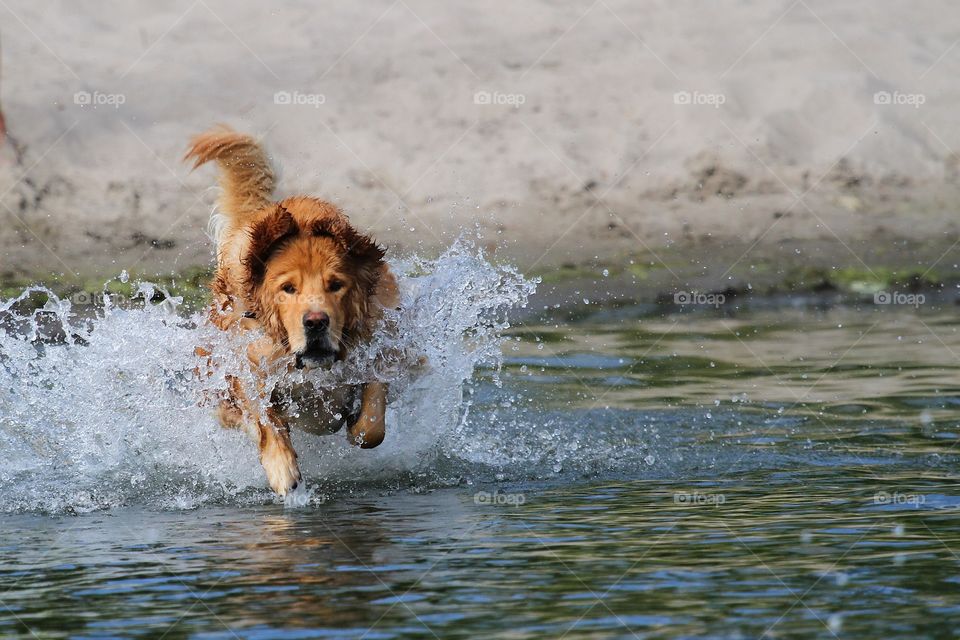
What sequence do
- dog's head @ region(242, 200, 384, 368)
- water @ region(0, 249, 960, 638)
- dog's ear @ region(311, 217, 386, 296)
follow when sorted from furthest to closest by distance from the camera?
dog's ear @ region(311, 217, 386, 296) → dog's head @ region(242, 200, 384, 368) → water @ region(0, 249, 960, 638)

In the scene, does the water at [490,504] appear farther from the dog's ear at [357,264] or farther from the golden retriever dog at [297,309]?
the dog's ear at [357,264]

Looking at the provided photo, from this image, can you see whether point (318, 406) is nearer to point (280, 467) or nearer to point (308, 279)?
point (280, 467)

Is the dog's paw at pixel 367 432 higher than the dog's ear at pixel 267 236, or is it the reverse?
the dog's ear at pixel 267 236

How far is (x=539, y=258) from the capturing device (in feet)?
48.8

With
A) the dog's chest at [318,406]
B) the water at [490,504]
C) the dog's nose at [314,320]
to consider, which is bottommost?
the water at [490,504]

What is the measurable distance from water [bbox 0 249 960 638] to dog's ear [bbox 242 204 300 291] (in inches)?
39.7

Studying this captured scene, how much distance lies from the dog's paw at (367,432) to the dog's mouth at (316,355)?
1.41 ft

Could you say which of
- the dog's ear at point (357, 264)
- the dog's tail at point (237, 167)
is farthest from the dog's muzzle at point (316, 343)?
the dog's tail at point (237, 167)

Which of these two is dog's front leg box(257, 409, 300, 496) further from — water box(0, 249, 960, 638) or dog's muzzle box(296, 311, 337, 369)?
dog's muzzle box(296, 311, 337, 369)

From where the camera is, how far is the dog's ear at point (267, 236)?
7004 millimetres

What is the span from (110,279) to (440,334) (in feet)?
22.3

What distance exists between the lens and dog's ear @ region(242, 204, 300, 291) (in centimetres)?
700

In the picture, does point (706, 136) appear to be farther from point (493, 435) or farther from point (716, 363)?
point (493, 435)

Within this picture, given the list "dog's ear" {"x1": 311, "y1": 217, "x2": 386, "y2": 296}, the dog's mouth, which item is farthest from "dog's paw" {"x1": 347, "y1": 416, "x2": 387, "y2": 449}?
"dog's ear" {"x1": 311, "y1": 217, "x2": 386, "y2": 296}
